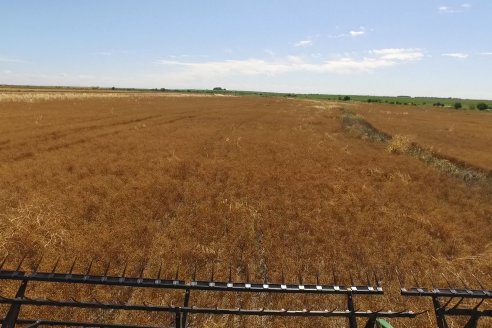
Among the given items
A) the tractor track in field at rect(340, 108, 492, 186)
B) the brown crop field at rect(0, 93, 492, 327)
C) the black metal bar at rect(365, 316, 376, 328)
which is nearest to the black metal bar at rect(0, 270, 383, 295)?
the black metal bar at rect(365, 316, 376, 328)

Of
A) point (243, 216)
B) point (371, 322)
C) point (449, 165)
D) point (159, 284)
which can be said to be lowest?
point (449, 165)

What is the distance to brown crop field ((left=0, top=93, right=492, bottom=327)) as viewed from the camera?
9.17 m

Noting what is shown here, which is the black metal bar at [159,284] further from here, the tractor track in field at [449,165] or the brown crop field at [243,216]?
the tractor track in field at [449,165]

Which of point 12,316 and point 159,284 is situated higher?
point 159,284

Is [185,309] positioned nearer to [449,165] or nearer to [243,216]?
[243,216]

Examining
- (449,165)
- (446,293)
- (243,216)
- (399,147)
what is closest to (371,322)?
(446,293)

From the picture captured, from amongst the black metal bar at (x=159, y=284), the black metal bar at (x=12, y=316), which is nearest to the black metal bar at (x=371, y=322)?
the black metal bar at (x=159, y=284)

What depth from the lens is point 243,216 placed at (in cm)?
1251

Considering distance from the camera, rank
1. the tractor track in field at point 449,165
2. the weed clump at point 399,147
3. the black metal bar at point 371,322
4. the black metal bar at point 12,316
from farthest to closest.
Result: the weed clump at point 399,147 < the tractor track in field at point 449,165 < the black metal bar at point 371,322 < the black metal bar at point 12,316

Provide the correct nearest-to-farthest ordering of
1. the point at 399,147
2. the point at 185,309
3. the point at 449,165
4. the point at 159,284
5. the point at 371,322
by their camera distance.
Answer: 1. the point at 159,284
2. the point at 185,309
3. the point at 371,322
4. the point at 449,165
5. the point at 399,147

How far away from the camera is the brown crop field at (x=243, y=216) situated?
9.17 m

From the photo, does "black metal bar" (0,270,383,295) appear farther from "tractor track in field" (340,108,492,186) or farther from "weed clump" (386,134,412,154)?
"weed clump" (386,134,412,154)

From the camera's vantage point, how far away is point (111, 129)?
105 ft

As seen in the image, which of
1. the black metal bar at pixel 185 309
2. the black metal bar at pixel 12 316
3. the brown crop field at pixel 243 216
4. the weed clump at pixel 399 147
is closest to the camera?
the black metal bar at pixel 12 316
